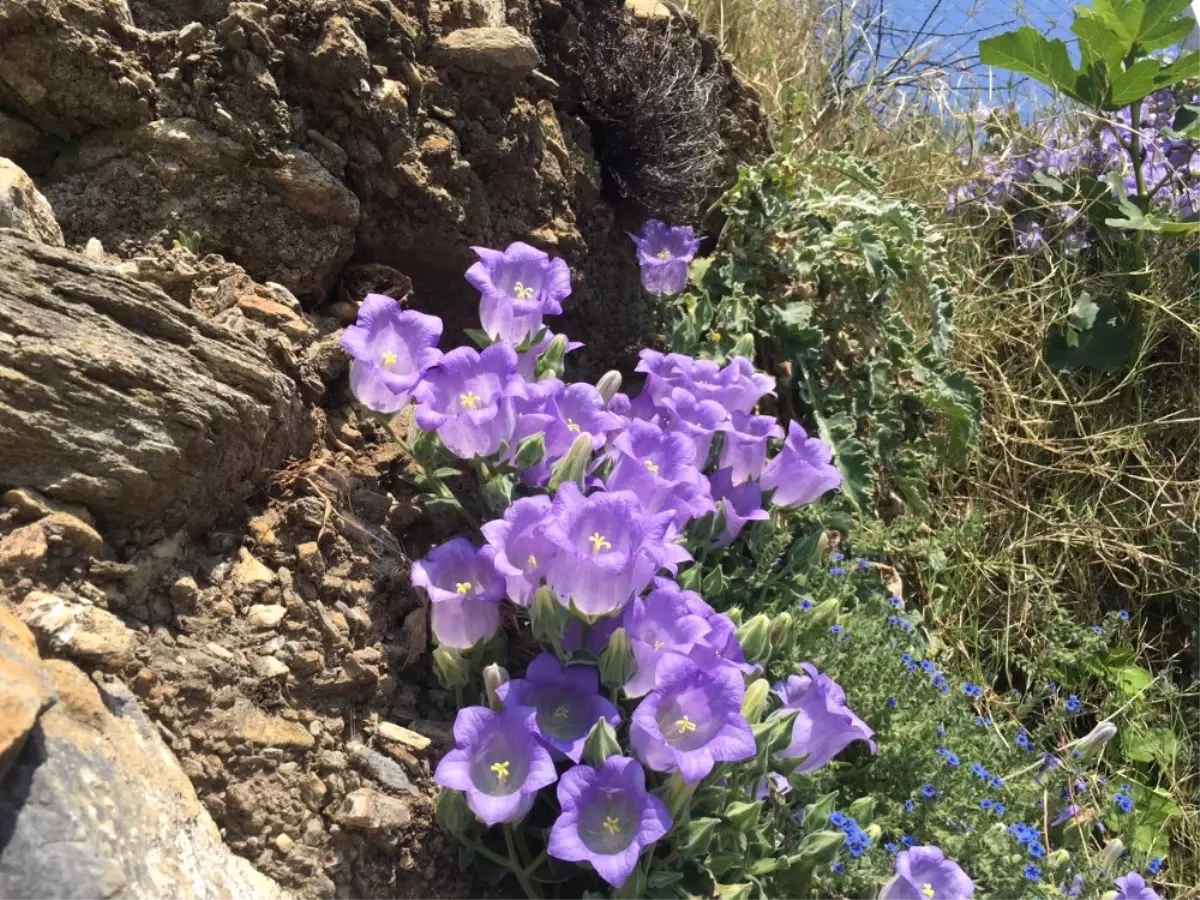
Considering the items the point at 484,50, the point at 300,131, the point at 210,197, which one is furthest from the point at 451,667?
the point at 484,50

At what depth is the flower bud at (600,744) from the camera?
5.91 ft

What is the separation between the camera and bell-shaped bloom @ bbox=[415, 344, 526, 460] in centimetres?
219

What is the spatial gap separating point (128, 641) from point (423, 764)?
0.64 meters

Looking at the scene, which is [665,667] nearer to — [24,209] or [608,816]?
[608,816]

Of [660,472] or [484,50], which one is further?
[484,50]

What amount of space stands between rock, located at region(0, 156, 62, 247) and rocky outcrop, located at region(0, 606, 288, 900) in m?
0.77

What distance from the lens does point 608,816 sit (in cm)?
179

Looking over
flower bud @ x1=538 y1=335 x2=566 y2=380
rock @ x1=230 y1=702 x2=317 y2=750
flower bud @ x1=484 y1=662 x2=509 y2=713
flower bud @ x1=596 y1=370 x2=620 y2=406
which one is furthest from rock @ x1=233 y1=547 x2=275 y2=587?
flower bud @ x1=596 y1=370 x2=620 y2=406

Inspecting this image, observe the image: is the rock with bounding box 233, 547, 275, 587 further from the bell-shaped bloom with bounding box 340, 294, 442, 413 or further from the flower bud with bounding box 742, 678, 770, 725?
the flower bud with bounding box 742, 678, 770, 725

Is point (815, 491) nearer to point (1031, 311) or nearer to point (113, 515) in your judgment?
point (113, 515)

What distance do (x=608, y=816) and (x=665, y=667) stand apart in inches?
11.1

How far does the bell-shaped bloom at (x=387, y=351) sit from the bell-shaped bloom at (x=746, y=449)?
800 millimetres

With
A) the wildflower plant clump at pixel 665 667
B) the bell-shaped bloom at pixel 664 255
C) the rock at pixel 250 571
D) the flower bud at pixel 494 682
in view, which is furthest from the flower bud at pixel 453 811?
the bell-shaped bloom at pixel 664 255

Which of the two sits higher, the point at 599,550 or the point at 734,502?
the point at 599,550
